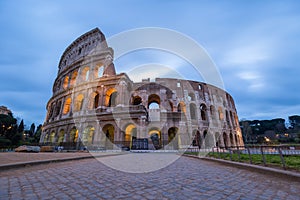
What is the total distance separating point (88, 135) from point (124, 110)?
21.3 feet

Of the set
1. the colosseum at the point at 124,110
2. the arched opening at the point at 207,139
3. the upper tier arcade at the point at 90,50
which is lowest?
the arched opening at the point at 207,139

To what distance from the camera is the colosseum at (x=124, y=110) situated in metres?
17.6

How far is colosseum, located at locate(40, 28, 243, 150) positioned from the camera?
17.6 meters

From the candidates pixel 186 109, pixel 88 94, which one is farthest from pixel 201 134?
pixel 88 94

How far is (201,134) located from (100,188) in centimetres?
2307

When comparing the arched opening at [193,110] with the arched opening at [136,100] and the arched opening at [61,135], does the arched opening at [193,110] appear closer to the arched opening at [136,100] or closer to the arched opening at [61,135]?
the arched opening at [136,100]

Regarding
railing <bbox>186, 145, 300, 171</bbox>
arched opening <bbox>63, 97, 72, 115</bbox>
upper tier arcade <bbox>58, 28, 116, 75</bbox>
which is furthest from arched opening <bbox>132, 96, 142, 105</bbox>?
railing <bbox>186, 145, 300, 171</bbox>

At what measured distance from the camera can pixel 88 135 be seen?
754 inches

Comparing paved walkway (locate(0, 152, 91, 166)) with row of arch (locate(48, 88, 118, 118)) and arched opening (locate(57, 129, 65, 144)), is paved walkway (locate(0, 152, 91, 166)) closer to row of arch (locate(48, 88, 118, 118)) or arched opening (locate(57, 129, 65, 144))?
row of arch (locate(48, 88, 118, 118))

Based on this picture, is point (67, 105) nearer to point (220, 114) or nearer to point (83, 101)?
point (83, 101)

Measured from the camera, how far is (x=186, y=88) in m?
26.4

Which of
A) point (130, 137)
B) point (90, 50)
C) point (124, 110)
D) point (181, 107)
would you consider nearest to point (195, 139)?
point (181, 107)

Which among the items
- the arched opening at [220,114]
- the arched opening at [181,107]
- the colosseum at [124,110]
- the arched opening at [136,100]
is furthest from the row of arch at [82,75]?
the arched opening at [220,114]

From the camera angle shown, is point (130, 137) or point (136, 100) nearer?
point (130, 137)
